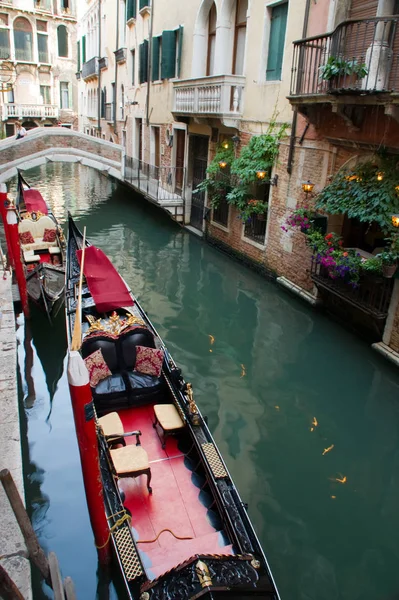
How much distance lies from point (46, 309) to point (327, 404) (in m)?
4.10

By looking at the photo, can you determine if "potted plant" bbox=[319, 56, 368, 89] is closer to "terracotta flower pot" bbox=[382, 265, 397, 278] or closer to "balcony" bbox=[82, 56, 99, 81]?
"terracotta flower pot" bbox=[382, 265, 397, 278]

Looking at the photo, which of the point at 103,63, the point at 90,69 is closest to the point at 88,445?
the point at 103,63

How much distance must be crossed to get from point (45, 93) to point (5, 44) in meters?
3.30

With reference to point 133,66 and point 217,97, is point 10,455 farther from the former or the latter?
point 133,66

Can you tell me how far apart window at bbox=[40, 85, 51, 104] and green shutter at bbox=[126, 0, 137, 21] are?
13348 mm

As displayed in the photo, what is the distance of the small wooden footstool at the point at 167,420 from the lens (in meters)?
4.21

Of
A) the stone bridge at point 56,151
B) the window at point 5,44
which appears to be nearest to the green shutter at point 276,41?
the stone bridge at point 56,151

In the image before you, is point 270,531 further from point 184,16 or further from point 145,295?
point 184,16

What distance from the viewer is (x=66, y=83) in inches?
1137

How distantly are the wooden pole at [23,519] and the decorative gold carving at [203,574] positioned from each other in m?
0.87

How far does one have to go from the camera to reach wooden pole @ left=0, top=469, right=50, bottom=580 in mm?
2400

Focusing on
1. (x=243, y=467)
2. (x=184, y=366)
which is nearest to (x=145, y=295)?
(x=184, y=366)

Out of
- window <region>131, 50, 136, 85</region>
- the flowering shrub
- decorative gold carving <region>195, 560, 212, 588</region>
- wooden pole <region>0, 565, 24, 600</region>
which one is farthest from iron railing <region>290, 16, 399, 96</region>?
window <region>131, 50, 136, 85</region>

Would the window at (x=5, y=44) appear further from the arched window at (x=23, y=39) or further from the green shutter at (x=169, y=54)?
the green shutter at (x=169, y=54)
